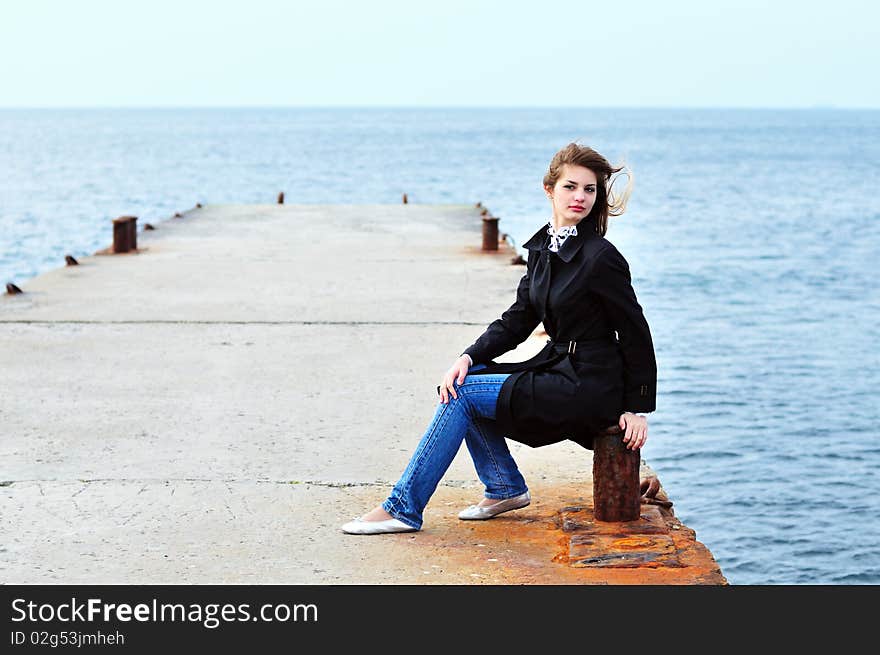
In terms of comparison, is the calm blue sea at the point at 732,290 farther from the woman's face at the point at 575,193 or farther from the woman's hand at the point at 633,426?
the woman's face at the point at 575,193

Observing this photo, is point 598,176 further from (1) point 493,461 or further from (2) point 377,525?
(2) point 377,525

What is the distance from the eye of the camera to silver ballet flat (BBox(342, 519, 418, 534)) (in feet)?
17.5

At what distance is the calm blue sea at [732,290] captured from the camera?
11.7m

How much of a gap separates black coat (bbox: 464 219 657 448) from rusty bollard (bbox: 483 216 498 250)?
9.57 meters

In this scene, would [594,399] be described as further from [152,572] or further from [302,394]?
[302,394]

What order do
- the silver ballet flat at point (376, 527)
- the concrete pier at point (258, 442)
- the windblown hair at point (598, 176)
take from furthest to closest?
the silver ballet flat at point (376, 527) → the windblown hair at point (598, 176) → the concrete pier at point (258, 442)

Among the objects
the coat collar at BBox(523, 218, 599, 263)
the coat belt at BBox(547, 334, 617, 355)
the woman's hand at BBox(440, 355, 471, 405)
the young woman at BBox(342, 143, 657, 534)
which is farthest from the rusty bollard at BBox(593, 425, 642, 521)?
the coat collar at BBox(523, 218, 599, 263)

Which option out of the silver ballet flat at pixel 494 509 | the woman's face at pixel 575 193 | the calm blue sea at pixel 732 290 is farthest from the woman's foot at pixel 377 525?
the calm blue sea at pixel 732 290

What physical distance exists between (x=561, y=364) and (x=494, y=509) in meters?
0.79

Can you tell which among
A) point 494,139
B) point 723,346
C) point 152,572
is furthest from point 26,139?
point 152,572

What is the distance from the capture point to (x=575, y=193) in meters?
5.15

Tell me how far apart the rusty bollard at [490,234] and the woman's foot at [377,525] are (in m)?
9.62

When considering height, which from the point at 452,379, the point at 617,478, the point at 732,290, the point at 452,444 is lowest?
the point at 732,290

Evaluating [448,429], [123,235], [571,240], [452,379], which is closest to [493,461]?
[448,429]
